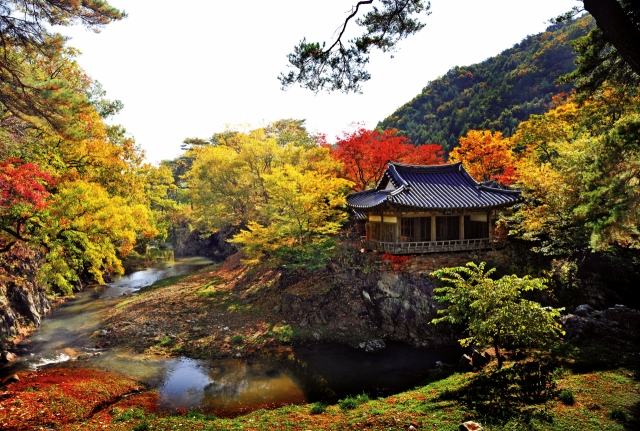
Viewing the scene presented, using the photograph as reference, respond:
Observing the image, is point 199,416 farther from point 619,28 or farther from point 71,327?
point 619,28

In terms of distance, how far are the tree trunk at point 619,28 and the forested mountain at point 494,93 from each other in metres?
53.6

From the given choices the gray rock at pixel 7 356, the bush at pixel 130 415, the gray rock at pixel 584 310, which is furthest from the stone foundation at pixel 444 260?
the gray rock at pixel 7 356

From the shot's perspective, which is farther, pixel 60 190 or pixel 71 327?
pixel 71 327

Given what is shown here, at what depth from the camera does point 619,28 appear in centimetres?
612

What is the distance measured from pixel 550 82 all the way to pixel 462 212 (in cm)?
6320

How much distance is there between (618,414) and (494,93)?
70.6 metres

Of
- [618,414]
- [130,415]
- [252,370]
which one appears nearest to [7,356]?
[130,415]

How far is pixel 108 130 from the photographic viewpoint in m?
22.5

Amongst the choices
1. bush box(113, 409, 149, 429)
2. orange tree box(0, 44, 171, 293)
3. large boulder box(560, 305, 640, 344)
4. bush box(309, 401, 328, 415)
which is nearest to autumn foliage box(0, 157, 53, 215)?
orange tree box(0, 44, 171, 293)

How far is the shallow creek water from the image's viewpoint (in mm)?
12156

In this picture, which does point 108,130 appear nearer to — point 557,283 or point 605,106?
point 557,283

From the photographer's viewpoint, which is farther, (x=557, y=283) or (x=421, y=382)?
(x=557, y=283)

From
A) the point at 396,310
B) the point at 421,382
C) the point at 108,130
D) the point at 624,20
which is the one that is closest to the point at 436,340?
the point at 396,310

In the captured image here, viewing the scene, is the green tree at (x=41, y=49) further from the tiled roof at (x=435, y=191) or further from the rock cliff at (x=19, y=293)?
the tiled roof at (x=435, y=191)
